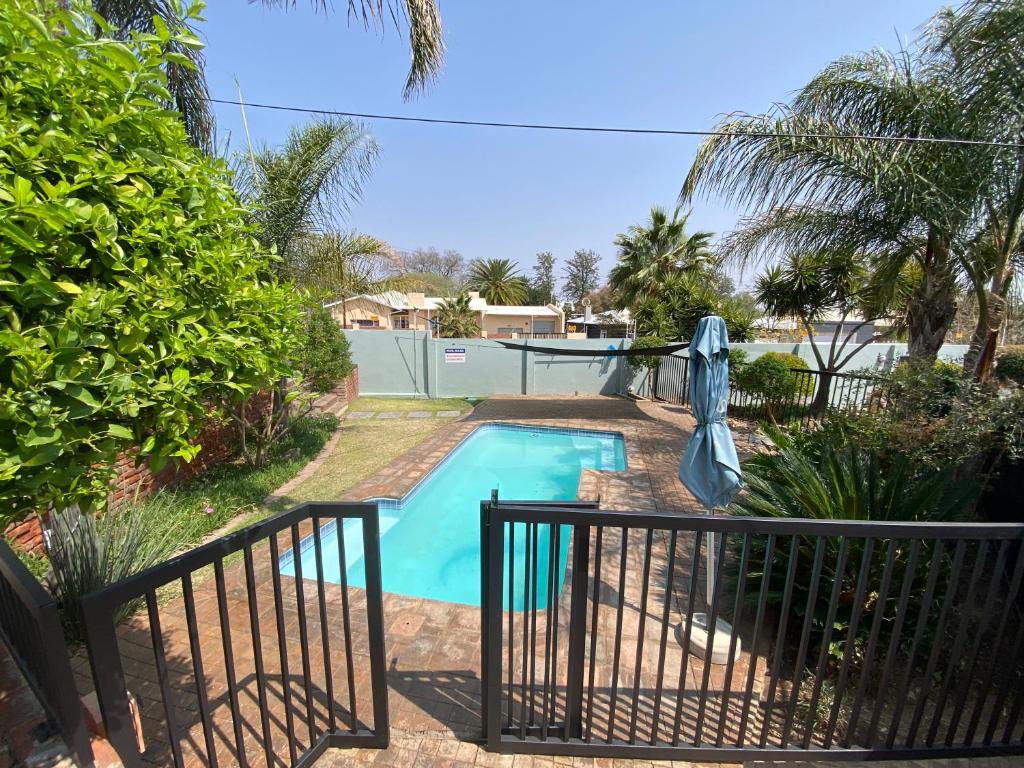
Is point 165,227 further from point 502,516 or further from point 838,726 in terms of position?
point 838,726

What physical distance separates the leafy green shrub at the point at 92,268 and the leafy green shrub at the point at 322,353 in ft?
21.1

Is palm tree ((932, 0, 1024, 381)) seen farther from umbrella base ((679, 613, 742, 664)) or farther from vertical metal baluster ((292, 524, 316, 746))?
vertical metal baluster ((292, 524, 316, 746))

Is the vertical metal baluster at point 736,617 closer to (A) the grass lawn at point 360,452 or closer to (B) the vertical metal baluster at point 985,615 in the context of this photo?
(B) the vertical metal baluster at point 985,615

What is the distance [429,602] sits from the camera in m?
3.26

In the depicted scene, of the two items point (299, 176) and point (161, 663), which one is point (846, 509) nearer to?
point (161, 663)

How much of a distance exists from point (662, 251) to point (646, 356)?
19.8 feet

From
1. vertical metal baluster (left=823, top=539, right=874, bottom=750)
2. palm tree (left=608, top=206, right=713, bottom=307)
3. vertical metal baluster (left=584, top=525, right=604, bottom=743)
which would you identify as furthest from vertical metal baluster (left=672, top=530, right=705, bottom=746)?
palm tree (left=608, top=206, right=713, bottom=307)

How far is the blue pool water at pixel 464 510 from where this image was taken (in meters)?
4.86

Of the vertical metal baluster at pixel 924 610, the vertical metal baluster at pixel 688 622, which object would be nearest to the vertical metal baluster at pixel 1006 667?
the vertical metal baluster at pixel 924 610

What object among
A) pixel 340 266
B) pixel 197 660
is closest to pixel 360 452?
pixel 340 266

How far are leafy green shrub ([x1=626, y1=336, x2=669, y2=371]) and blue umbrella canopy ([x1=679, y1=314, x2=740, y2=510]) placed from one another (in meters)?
8.38

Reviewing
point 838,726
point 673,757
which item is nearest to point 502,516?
point 673,757

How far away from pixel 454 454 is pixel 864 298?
8517mm

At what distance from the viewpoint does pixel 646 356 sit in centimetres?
1193
